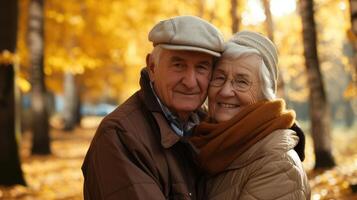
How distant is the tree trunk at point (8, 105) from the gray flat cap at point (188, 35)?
8347mm

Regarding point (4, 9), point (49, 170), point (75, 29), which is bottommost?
point (49, 170)

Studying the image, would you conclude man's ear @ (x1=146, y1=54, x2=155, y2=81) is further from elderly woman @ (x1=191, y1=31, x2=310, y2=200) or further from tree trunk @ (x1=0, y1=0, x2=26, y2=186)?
tree trunk @ (x1=0, y1=0, x2=26, y2=186)

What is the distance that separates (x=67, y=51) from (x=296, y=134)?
17.5 metres

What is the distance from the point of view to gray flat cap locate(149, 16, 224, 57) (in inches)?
106

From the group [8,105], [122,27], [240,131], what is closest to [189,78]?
[240,131]

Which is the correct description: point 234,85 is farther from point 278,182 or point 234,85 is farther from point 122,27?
point 122,27

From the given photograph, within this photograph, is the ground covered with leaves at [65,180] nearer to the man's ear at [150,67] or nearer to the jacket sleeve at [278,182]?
the jacket sleeve at [278,182]

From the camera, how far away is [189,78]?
287 cm

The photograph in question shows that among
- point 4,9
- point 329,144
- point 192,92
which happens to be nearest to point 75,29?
point 4,9

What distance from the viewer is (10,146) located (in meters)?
10.8

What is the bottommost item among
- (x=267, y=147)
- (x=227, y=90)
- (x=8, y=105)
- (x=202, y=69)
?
(x=8, y=105)

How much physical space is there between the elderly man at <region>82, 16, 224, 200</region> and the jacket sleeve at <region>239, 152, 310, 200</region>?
1.17 ft

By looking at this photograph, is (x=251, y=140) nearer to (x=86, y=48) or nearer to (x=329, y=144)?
(x=329, y=144)

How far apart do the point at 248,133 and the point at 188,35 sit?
0.61 meters
